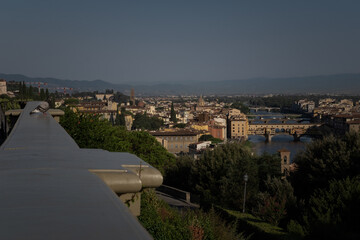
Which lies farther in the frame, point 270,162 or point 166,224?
point 270,162

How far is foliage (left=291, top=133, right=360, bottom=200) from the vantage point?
31.0 ft

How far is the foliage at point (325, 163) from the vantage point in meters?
9.44

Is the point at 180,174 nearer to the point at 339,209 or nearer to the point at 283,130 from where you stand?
the point at 339,209

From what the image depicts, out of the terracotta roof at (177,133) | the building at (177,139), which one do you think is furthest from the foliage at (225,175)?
the terracotta roof at (177,133)

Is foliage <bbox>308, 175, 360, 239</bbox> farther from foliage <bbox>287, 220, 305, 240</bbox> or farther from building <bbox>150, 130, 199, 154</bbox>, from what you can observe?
building <bbox>150, 130, 199, 154</bbox>

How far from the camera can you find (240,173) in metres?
10.1

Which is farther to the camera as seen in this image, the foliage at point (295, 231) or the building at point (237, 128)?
the building at point (237, 128)

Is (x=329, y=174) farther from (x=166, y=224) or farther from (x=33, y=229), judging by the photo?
(x=33, y=229)

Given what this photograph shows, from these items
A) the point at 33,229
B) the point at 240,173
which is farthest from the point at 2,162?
the point at 240,173

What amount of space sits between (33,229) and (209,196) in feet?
32.2

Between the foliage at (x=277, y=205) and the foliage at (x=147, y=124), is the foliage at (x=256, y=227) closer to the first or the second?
the foliage at (x=277, y=205)

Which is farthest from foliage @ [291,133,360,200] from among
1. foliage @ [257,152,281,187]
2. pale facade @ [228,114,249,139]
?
pale facade @ [228,114,249,139]

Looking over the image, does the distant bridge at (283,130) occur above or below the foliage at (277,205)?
below

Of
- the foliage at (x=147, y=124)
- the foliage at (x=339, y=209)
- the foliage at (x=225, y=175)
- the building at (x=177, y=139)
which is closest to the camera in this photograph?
the foliage at (x=339, y=209)
